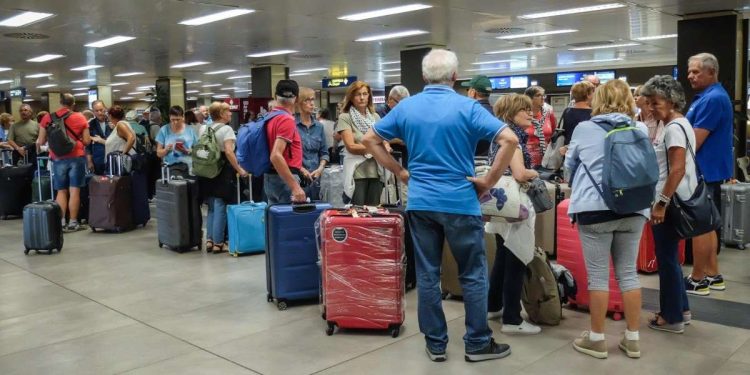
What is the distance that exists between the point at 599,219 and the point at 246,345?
79.1 inches

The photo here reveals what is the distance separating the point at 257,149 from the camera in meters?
4.72

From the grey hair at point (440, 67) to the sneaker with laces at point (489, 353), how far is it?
1.34 m

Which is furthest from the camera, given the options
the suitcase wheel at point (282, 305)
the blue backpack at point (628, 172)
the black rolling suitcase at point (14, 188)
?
the black rolling suitcase at point (14, 188)

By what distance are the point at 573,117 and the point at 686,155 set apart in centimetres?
173

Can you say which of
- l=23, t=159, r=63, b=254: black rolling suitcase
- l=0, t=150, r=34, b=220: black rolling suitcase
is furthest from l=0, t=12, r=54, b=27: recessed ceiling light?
l=23, t=159, r=63, b=254: black rolling suitcase

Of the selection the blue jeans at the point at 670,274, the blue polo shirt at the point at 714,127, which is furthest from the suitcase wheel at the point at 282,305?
the blue polo shirt at the point at 714,127

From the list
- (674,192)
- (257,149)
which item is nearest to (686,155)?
(674,192)

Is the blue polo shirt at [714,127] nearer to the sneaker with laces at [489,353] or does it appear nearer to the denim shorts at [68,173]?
the sneaker with laces at [489,353]

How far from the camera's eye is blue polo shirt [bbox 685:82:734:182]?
457 cm

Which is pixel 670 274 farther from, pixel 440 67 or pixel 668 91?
pixel 440 67

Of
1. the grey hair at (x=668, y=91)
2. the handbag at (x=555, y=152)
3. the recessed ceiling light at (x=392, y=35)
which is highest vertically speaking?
the recessed ceiling light at (x=392, y=35)

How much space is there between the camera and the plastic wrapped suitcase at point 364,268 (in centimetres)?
363

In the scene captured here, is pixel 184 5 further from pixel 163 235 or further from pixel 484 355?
pixel 484 355

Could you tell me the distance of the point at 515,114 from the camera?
3760 millimetres
